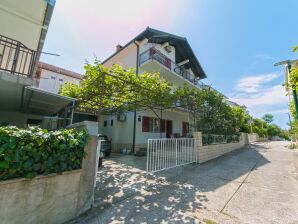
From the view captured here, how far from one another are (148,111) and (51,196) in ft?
35.6

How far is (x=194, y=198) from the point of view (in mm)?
4629

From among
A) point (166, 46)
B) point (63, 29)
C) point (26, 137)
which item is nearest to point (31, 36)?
point (63, 29)

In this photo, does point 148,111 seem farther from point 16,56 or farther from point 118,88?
point 16,56

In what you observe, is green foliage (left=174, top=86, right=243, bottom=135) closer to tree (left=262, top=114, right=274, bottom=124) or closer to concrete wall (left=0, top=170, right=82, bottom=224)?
concrete wall (left=0, top=170, right=82, bottom=224)

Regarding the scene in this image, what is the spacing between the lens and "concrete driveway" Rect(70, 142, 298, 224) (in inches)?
143

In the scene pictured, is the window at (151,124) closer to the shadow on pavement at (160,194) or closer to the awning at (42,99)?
the shadow on pavement at (160,194)

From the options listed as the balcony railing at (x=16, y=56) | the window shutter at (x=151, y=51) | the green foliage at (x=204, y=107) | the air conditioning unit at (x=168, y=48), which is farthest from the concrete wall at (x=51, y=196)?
the air conditioning unit at (x=168, y=48)

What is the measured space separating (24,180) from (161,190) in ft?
12.4

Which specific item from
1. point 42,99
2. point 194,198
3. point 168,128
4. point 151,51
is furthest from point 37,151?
point 168,128

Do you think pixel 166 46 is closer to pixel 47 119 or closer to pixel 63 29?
pixel 63 29

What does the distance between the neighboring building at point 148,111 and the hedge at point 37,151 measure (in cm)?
865

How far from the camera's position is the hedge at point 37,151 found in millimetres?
2641

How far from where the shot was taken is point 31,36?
6.20 meters

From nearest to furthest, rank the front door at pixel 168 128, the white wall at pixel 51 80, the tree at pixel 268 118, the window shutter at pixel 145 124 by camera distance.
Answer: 1. the window shutter at pixel 145 124
2. the front door at pixel 168 128
3. the white wall at pixel 51 80
4. the tree at pixel 268 118
